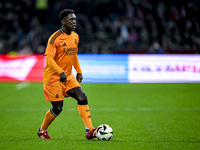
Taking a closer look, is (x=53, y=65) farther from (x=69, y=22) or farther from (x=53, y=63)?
(x=69, y=22)

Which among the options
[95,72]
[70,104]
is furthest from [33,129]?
[95,72]

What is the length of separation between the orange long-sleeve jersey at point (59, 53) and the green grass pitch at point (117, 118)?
3.49 feet

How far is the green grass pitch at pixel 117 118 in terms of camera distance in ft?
15.2

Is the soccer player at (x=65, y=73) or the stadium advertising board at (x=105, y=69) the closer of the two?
the soccer player at (x=65, y=73)

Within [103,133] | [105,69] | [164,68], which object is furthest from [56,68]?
[164,68]

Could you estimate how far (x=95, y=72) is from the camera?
13.4 m

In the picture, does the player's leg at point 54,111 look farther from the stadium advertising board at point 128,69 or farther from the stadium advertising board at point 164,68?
the stadium advertising board at point 164,68

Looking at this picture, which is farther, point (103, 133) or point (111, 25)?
point (111, 25)

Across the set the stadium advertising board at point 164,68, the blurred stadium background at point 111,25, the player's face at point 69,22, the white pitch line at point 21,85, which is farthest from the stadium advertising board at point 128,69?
the player's face at point 69,22

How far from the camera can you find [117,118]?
274 inches

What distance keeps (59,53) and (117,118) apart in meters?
2.69

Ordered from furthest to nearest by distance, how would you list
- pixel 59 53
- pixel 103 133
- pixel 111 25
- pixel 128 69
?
pixel 111 25 → pixel 128 69 → pixel 59 53 → pixel 103 133

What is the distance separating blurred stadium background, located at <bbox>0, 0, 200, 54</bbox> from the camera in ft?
61.6

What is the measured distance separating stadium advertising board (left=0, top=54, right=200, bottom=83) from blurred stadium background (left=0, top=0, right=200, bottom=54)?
13.4 feet
